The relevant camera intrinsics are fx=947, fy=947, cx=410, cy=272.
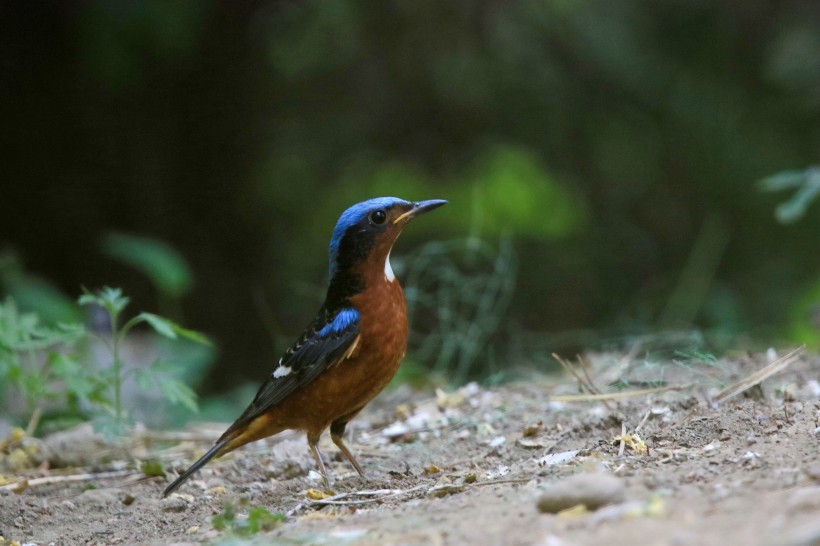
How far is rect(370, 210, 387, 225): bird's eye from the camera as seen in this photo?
4.12 metres

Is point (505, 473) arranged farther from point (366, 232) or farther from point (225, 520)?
point (366, 232)

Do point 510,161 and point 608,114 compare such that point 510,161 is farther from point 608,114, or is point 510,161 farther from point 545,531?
point 545,531

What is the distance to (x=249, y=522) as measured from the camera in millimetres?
2982

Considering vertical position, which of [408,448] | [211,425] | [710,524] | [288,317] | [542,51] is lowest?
[710,524]

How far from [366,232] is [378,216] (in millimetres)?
90

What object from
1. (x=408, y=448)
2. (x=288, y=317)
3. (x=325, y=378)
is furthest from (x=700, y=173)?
(x=325, y=378)

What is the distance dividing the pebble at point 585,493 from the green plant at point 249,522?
91 cm

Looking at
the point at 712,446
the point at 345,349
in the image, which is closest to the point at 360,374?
the point at 345,349

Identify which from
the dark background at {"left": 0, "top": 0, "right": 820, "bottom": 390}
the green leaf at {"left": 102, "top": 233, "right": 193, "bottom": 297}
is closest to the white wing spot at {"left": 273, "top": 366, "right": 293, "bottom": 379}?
the green leaf at {"left": 102, "top": 233, "right": 193, "bottom": 297}

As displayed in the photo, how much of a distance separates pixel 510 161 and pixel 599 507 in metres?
5.79

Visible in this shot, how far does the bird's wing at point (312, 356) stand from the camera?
152 inches

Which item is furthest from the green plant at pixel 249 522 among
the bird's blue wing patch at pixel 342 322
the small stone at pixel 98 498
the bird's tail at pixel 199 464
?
the small stone at pixel 98 498

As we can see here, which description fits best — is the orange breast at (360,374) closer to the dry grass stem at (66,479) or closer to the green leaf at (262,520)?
the green leaf at (262,520)

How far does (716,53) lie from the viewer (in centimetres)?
820
